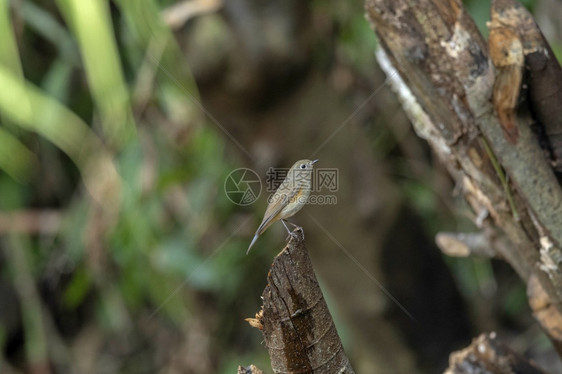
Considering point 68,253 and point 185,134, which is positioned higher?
point 185,134

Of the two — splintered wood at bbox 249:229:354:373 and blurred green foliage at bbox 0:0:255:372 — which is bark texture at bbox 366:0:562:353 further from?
blurred green foliage at bbox 0:0:255:372

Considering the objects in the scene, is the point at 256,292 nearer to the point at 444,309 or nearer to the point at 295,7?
the point at 444,309

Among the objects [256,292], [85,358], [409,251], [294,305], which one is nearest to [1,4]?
[294,305]

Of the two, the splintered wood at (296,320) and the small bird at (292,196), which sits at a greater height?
the small bird at (292,196)

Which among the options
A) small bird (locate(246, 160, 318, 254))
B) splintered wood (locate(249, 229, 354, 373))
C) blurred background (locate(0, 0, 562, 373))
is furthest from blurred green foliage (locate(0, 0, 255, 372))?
splintered wood (locate(249, 229, 354, 373))

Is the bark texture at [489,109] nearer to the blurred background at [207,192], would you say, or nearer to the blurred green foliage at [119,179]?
the blurred background at [207,192]

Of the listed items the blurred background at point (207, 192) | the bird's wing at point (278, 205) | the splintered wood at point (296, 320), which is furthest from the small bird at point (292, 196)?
the blurred background at point (207, 192)
